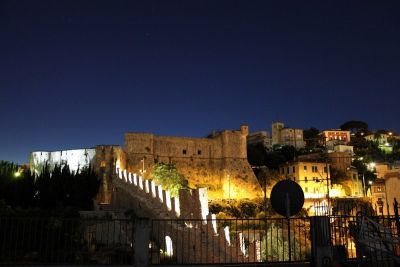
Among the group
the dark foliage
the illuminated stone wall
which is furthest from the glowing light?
the illuminated stone wall

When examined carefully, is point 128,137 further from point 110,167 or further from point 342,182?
point 342,182

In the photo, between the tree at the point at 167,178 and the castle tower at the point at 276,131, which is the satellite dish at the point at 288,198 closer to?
the tree at the point at 167,178

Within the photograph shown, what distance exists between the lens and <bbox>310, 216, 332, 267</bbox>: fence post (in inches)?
322

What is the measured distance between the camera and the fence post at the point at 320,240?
26.8 feet

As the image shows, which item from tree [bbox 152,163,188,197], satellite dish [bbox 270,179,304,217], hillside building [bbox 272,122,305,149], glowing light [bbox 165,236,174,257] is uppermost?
hillside building [bbox 272,122,305,149]

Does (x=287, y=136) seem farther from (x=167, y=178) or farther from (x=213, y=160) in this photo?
(x=167, y=178)

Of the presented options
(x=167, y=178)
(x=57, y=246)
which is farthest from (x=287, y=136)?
(x=57, y=246)

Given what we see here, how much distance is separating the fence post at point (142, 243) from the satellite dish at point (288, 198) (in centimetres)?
276

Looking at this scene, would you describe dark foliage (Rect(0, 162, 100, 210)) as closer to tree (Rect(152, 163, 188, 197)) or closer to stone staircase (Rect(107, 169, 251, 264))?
stone staircase (Rect(107, 169, 251, 264))

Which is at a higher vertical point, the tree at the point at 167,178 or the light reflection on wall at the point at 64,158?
the light reflection on wall at the point at 64,158

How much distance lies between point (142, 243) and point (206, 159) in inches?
1483

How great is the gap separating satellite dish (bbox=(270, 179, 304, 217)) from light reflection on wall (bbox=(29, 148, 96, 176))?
2855cm

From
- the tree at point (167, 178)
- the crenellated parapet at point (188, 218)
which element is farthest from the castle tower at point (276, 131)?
the crenellated parapet at point (188, 218)

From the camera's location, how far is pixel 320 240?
328 inches
